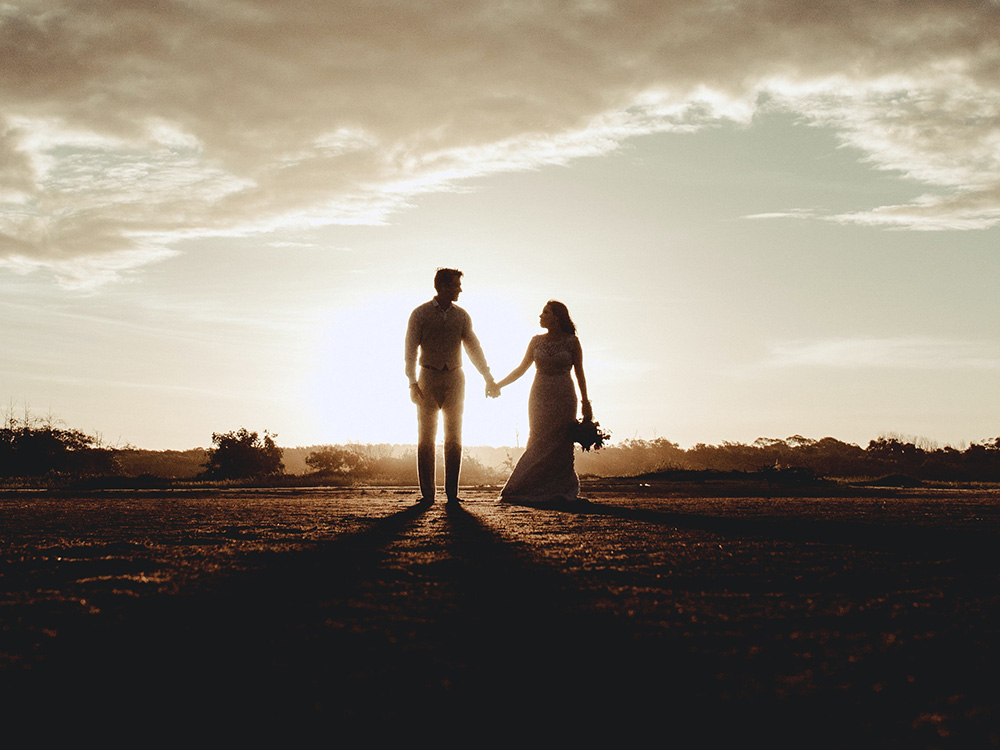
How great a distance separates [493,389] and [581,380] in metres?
1.08

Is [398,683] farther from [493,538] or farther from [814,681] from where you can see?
[493,538]

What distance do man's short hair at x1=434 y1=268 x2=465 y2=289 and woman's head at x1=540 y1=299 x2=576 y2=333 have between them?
153cm

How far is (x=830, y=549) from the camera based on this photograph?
3.94 metres

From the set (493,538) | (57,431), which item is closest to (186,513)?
(493,538)

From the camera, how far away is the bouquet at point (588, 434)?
9.89m

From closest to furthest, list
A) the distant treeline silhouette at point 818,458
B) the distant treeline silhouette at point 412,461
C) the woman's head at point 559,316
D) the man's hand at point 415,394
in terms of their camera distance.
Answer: the man's hand at point 415,394
the woman's head at point 559,316
the distant treeline silhouette at point 412,461
the distant treeline silhouette at point 818,458

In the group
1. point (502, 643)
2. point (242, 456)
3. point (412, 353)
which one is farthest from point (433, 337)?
point (242, 456)

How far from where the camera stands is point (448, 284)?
901cm

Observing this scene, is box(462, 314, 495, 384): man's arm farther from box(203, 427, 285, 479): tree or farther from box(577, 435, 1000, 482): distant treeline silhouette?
box(577, 435, 1000, 482): distant treeline silhouette

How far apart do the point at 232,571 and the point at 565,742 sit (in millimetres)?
2080

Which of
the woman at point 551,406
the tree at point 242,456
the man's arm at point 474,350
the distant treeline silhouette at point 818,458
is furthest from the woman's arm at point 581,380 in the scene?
the distant treeline silhouette at point 818,458

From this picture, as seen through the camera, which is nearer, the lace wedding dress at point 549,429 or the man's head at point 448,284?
the man's head at point 448,284

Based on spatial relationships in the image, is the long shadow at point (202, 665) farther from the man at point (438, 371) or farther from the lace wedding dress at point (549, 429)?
the lace wedding dress at point (549, 429)

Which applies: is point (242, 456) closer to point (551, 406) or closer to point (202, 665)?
point (551, 406)
